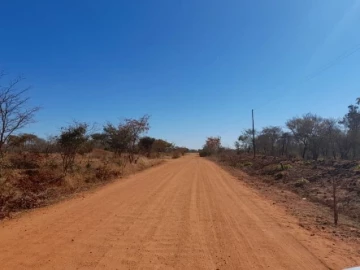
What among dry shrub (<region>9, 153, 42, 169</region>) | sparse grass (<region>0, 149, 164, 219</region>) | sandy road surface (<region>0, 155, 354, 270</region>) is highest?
dry shrub (<region>9, 153, 42, 169</region>)

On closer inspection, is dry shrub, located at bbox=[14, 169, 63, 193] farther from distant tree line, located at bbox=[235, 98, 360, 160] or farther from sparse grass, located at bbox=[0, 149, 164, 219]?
distant tree line, located at bbox=[235, 98, 360, 160]

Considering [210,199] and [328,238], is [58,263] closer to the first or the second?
[328,238]

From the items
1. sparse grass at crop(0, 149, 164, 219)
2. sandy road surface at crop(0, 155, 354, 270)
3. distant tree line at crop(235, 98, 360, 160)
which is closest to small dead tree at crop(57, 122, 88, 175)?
sparse grass at crop(0, 149, 164, 219)

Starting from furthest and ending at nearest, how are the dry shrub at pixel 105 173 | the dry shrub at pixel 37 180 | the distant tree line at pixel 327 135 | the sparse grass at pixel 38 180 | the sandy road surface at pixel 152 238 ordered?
the distant tree line at pixel 327 135
the dry shrub at pixel 105 173
the dry shrub at pixel 37 180
the sparse grass at pixel 38 180
the sandy road surface at pixel 152 238

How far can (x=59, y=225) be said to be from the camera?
8.11 meters

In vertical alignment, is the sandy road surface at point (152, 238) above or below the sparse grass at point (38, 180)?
below

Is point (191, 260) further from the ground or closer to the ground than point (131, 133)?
closer to the ground

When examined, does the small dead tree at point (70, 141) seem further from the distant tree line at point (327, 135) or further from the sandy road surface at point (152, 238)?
the distant tree line at point (327, 135)

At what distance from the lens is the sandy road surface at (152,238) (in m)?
5.59

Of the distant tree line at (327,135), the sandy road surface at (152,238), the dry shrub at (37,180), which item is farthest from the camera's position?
the distant tree line at (327,135)

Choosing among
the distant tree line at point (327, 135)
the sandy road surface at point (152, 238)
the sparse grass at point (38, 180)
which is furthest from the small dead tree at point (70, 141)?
the distant tree line at point (327, 135)

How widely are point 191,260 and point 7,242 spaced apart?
3933 mm

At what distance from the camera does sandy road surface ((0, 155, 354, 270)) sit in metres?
5.59

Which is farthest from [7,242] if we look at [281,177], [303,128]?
[303,128]
